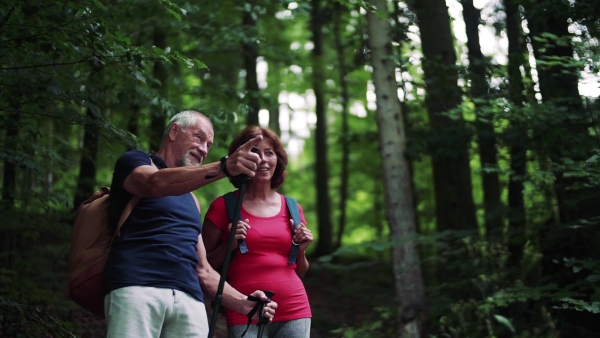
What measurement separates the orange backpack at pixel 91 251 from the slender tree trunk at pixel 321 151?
12.1 m

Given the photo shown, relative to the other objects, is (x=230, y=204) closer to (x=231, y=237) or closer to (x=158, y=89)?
(x=231, y=237)

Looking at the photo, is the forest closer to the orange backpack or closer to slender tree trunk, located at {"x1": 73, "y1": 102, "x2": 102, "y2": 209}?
slender tree trunk, located at {"x1": 73, "y1": 102, "x2": 102, "y2": 209}

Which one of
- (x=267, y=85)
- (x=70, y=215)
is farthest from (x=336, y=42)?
(x=70, y=215)

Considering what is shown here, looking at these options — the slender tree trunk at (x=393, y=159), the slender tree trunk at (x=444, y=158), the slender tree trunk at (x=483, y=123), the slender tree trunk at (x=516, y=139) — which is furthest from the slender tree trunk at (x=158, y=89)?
the slender tree trunk at (x=516, y=139)

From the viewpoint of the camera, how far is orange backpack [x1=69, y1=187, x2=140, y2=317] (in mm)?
3016

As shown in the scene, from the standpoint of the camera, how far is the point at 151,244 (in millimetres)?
3002

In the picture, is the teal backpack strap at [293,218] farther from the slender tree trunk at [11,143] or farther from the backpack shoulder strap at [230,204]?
the slender tree trunk at [11,143]

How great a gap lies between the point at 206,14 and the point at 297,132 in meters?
16.8

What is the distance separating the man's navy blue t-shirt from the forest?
1.47 meters

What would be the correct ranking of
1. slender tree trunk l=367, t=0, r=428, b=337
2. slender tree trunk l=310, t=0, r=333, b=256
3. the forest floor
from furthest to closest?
slender tree trunk l=310, t=0, r=333, b=256 < the forest floor < slender tree trunk l=367, t=0, r=428, b=337

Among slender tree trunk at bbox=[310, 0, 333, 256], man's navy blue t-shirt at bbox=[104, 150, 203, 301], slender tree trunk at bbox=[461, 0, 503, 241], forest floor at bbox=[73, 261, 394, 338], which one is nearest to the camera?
man's navy blue t-shirt at bbox=[104, 150, 203, 301]

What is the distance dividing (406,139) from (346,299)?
3888mm

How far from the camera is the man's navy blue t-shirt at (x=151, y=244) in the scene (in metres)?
2.94

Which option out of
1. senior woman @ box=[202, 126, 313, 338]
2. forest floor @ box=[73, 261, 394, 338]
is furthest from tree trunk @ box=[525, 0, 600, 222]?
senior woman @ box=[202, 126, 313, 338]
